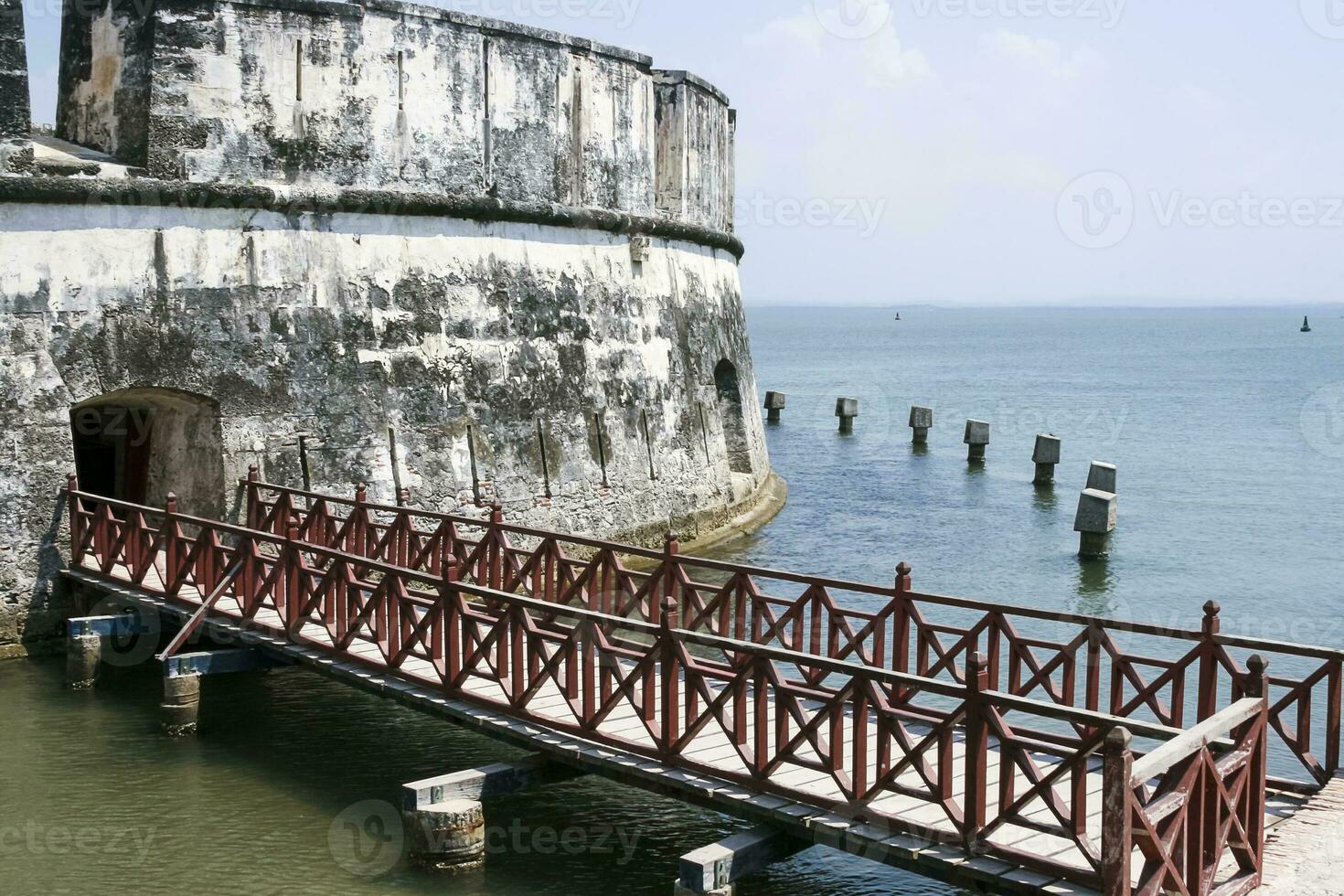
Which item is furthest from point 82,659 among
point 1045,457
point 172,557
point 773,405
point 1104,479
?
point 773,405

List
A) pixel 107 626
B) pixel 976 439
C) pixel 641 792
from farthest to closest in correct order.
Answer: pixel 976 439
pixel 107 626
pixel 641 792

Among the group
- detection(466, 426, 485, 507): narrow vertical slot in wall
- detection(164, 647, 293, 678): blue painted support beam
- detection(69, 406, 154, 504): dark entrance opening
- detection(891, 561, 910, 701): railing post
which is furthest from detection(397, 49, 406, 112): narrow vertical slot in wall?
detection(891, 561, 910, 701): railing post

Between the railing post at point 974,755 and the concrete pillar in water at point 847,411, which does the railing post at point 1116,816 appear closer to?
the railing post at point 974,755

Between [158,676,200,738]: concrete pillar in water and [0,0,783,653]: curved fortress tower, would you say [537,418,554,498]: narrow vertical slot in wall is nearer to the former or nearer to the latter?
[0,0,783,653]: curved fortress tower

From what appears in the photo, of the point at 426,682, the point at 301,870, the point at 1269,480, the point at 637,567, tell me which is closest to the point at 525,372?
the point at 637,567

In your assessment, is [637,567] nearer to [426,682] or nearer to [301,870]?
[426,682]

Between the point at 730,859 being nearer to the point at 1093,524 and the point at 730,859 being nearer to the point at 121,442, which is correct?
the point at 121,442

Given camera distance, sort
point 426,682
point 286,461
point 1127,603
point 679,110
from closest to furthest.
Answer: point 426,682
point 286,461
point 1127,603
point 679,110

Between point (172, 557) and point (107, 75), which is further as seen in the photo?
point (107, 75)
